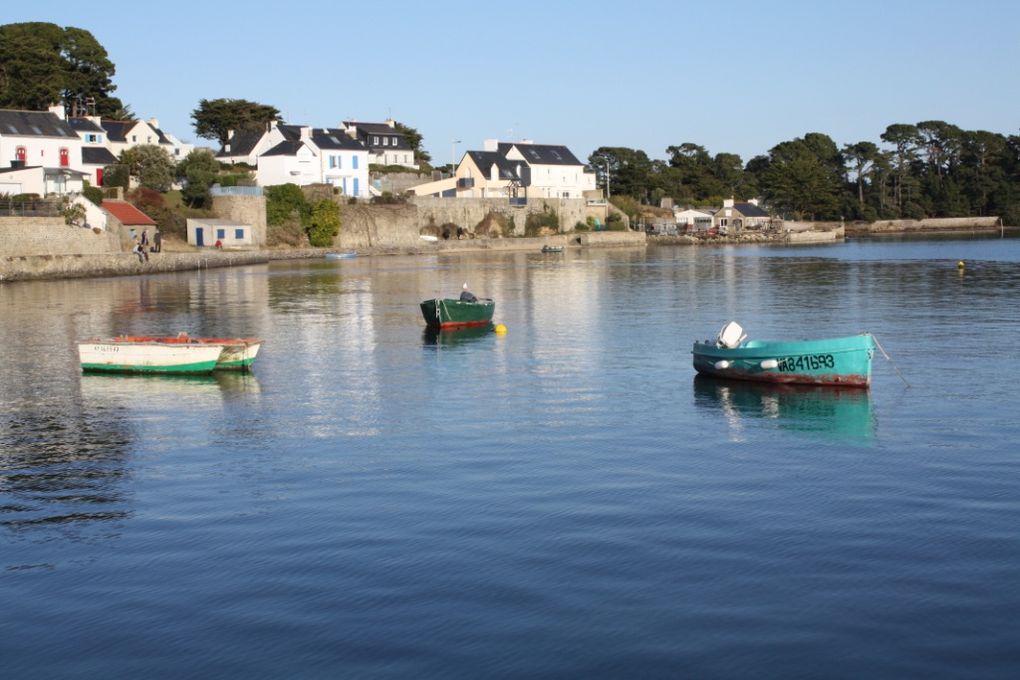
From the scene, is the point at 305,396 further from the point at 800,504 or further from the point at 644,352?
the point at 800,504

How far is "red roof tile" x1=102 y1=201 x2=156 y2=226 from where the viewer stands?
74.2 meters

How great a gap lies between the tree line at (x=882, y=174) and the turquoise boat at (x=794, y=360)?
128 metres

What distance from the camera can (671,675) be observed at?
1016 cm

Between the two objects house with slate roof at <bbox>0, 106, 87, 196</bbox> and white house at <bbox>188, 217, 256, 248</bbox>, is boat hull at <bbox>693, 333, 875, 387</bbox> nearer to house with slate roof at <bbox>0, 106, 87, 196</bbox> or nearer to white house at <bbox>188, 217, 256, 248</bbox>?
house with slate roof at <bbox>0, 106, 87, 196</bbox>

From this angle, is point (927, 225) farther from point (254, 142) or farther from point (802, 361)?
point (802, 361)

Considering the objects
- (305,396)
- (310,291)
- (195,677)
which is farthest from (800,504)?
(310,291)

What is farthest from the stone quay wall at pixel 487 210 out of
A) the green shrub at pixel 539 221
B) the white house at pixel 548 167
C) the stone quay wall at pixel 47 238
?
the stone quay wall at pixel 47 238

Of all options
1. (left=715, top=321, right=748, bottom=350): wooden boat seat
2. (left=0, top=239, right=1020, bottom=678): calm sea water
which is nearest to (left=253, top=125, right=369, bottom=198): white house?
(left=0, top=239, right=1020, bottom=678): calm sea water

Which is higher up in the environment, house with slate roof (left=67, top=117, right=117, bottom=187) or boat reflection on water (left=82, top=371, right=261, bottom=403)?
house with slate roof (left=67, top=117, right=117, bottom=187)

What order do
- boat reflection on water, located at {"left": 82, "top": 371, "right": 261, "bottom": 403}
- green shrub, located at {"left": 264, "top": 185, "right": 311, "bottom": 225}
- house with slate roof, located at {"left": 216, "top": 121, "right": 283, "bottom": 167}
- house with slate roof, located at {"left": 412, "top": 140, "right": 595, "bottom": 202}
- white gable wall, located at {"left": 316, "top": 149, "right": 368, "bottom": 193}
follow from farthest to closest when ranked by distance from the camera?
house with slate roof, located at {"left": 412, "top": 140, "right": 595, "bottom": 202} < house with slate roof, located at {"left": 216, "top": 121, "right": 283, "bottom": 167} < white gable wall, located at {"left": 316, "top": 149, "right": 368, "bottom": 193} < green shrub, located at {"left": 264, "top": 185, "right": 311, "bottom": 225} < boat reflection on water, located at {"left": 82, "top": 371, "right": 261, "bottom": 403}

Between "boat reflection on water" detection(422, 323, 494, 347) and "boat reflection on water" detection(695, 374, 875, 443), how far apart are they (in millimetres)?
10830

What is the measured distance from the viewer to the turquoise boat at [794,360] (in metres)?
24.5

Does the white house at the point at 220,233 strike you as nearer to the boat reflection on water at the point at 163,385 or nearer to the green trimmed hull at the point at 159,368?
the green trimmed hull at the point at 159,368

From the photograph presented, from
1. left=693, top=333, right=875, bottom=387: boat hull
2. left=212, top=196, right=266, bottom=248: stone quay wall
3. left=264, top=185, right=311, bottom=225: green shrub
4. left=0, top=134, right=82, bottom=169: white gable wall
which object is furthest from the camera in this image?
left=264, top=185, right=311, bottom=225: green shrub
